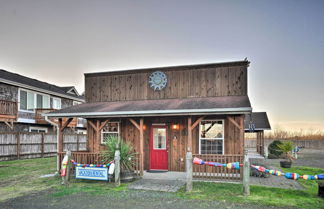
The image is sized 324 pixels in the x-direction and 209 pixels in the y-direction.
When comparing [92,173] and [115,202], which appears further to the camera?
[92,173]

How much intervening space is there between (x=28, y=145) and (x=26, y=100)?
4035 millimetres

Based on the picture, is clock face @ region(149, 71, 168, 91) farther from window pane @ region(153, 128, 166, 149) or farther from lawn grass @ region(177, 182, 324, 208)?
lawn grass @ region(177, 182, 324, 208)

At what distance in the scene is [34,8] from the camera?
14055 millimetres

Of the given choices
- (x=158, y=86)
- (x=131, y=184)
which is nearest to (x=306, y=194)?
(x=131, y=184)

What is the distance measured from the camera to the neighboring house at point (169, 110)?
9789 mm

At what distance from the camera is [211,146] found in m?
10.3

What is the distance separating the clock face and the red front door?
6.59 feet

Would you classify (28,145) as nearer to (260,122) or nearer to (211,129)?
(211,129)

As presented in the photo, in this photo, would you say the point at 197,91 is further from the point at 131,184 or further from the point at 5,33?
the point at 5,33

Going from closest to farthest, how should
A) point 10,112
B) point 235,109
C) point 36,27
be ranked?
point 235,109
point 36,27
point 10,112

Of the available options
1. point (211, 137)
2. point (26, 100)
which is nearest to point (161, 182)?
point (211, 137)

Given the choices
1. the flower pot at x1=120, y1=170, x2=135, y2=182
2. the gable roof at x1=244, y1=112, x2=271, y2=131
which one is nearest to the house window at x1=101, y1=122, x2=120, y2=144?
the flower pot at x1=120, y1=170, x2=135, y2=182

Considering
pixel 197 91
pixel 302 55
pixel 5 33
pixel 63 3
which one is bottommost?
pixel 197 91

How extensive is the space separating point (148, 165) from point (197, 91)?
4.06m
